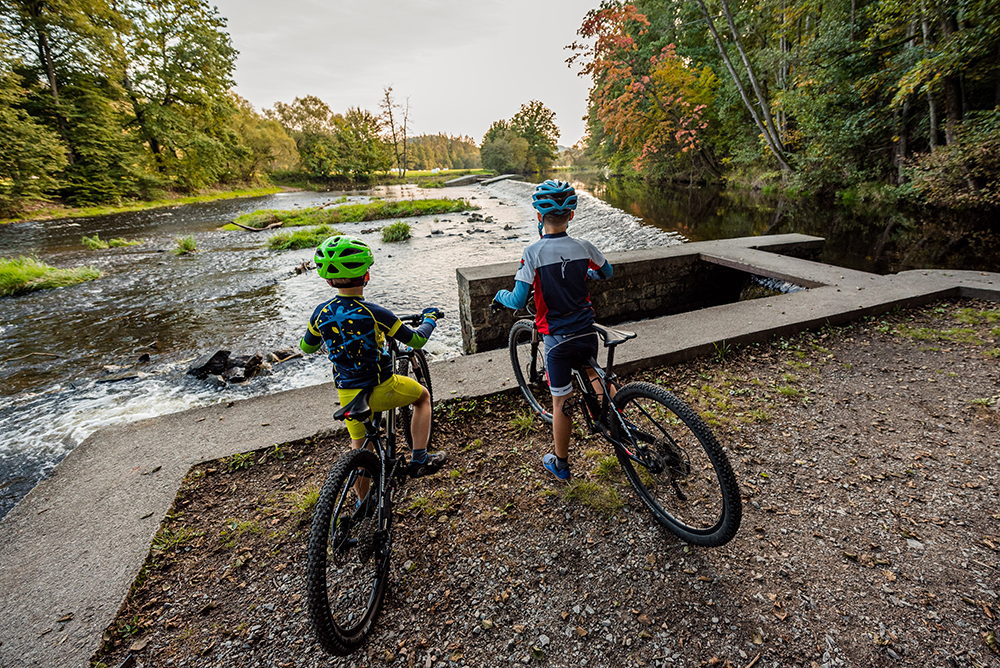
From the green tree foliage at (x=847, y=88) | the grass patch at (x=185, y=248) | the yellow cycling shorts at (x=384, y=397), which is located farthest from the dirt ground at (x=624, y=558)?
the grass patch at (x=185, y=248)

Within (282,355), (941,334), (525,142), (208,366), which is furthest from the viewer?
(525,142)

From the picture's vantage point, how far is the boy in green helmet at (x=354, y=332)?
86.4 inches

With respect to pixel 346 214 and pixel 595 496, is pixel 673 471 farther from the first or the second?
pixel 346 214

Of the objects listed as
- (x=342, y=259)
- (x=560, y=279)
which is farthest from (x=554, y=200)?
(x=342, y=259)

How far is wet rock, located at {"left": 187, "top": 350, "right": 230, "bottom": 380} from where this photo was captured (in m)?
6.27

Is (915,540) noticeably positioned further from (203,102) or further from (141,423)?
(203,102)

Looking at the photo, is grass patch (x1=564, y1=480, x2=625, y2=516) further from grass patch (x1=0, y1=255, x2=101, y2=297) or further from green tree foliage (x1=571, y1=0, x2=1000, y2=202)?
grass patch (x1=0, y1=255, x2=101, y2=297)

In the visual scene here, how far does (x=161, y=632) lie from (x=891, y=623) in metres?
3.61

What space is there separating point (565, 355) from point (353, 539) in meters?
1.58

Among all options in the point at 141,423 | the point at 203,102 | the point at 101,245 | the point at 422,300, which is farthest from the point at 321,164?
the point at 141,423

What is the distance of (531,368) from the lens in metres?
3.73

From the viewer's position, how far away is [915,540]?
7.65 feet

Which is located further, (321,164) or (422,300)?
(321,164)

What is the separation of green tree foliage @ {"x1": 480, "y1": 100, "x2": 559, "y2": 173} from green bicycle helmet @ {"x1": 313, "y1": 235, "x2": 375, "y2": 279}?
8660 cm
